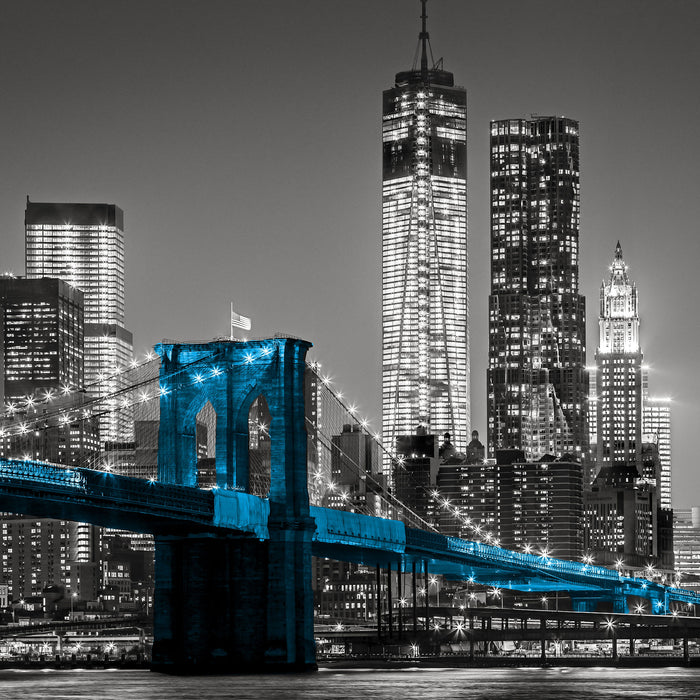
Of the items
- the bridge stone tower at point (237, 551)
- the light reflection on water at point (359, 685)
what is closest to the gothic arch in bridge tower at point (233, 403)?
the bridge stone tower at point (237, 551)

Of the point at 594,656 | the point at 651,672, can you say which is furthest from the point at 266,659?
the point at 594,656

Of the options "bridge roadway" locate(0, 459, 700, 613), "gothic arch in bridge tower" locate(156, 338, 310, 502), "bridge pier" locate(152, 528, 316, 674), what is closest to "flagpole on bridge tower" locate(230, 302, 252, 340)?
"gothic arch in bridge tower" locate(156, 338, 310, 502)

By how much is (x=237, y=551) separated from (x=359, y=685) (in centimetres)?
1082

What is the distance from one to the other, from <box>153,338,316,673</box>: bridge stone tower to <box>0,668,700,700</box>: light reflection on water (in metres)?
2.61

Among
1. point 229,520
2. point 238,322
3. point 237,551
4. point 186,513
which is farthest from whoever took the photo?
point 238,322

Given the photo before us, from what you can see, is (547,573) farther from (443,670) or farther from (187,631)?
(187,631)

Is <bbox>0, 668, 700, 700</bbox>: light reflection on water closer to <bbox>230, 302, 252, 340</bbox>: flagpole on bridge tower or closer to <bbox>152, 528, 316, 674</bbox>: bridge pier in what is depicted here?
<bbox>152, 528, 316, 674</bbox>: bridge pier

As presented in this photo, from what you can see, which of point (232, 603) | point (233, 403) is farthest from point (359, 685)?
point (233, 403)

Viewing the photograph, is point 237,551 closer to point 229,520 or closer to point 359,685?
point 229,520

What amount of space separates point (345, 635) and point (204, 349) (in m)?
62.2

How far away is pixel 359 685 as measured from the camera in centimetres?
9344

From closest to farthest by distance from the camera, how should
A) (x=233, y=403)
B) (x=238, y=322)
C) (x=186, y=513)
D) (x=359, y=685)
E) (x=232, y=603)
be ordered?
1. (x=359, y=685)
2. (x=186, y=513)
3. (x=232, y=603)
4. (x=233, y=403)
5. (x=238, y=322)

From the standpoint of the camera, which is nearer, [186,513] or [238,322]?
[186,513]

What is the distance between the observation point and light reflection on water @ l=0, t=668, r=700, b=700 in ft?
280
